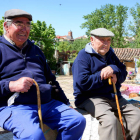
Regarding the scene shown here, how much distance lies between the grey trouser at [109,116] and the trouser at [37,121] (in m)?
0.40

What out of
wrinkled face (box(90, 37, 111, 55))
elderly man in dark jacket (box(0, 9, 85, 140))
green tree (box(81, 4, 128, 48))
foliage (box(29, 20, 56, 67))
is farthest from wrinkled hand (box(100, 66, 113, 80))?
green tree (box(81, 4, 128, 48))

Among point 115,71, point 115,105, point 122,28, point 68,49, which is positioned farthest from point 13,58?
point 68,49

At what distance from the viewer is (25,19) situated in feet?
6.74

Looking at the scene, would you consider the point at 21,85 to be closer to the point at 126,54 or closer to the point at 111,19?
the point at 126,54

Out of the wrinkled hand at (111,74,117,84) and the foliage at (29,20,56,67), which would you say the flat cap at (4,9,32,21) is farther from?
the foliage at (29,20,56,67)

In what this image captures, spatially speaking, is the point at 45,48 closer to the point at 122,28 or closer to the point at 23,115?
the point at 122,28

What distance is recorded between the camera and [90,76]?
239 cm

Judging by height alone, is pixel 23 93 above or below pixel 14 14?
below

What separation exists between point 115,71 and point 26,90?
130 cm

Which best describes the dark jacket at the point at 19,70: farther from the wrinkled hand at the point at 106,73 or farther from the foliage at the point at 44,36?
the foliage at the point at 44,36

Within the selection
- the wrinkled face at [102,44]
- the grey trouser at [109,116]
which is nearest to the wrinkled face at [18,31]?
the wrinkled face at [102,44]

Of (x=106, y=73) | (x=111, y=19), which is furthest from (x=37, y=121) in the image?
(x=111, y=19)

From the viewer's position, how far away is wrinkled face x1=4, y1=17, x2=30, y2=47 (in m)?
1.99

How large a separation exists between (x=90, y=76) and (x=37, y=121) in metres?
0.97
